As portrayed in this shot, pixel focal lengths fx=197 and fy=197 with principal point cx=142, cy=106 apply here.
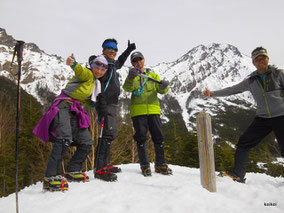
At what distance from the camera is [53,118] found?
3117 mm

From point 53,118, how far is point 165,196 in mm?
2043

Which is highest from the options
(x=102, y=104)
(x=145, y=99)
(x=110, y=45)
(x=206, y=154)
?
(x=110, y=45)

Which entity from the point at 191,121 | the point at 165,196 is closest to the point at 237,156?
the point at 165,196

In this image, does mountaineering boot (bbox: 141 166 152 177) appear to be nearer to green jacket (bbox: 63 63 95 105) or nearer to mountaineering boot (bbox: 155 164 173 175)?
mountaineering boot (bbox: 155 164 173 175)

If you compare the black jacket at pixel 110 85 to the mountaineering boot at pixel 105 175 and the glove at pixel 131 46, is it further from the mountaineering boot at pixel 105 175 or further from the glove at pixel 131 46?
the mountaineering boot at pixel 105 175

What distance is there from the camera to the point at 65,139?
312 cm

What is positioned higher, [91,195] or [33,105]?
[33,105]

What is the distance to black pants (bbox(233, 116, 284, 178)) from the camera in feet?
11.5

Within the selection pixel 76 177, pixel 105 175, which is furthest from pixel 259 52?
pixel 76 177

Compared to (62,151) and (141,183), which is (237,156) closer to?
(141,183)

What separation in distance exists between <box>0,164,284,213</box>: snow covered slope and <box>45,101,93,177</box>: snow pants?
41 cm

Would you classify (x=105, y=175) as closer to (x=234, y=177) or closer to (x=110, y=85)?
(x=110, y=85)

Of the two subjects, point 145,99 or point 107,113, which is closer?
point 107,113

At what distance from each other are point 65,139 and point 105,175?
993 millimetres
